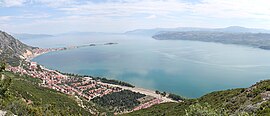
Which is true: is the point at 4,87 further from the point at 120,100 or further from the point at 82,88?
the point at 82,88

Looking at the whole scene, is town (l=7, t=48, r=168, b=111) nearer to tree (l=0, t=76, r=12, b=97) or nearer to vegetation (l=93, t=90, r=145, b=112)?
vegetation (l=93, t=90, r=145, b=112)

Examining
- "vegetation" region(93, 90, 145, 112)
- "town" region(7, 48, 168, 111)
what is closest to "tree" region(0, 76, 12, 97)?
"vegetation" region(93, 90, 145, 112)

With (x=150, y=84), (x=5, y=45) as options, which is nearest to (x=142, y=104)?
(x=150, y=84)

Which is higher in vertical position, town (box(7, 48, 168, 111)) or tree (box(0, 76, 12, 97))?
tree (box(0, 76, 12, 97))

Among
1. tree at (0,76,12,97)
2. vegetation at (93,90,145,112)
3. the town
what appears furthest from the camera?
the town

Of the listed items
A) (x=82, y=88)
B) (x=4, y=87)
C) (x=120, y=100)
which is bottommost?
(x=120, y=100)

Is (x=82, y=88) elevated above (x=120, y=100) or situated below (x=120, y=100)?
above

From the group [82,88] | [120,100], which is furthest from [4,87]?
[82,88]

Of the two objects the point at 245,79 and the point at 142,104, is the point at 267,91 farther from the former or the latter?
the point at 245,79

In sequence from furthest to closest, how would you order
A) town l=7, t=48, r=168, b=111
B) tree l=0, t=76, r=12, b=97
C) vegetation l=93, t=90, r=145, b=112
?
1. town l=7, t=48, r=168, b=111
2. vegetation l=93, t=90, r=145, b=112
3. tree l=0, t=76, r=12, b=97
